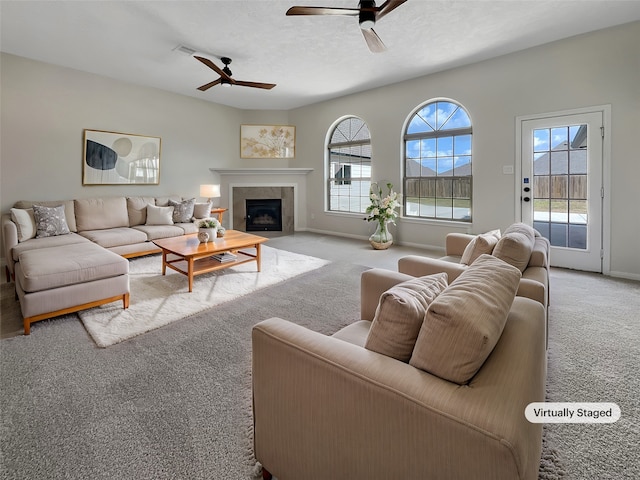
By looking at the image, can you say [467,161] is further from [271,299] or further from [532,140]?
[271,299]

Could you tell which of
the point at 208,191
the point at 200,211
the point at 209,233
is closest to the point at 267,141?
the point at 208,191

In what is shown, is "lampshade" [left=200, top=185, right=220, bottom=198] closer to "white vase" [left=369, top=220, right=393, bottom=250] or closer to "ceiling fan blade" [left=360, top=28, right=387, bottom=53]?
"white vase" [left=369, top=220, right=393, bottom=250]

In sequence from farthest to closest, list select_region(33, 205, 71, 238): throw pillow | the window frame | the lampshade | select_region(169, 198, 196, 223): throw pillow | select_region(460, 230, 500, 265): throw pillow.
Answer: the window frame
the lampshade
select_region(169, 198, 196, 223): throw pillow
select_region(33, 205, 71, 238): throw pillow
select_region(460, 230, 500, 265): throw pillow

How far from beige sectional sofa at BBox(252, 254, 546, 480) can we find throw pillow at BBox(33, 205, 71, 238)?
4426mm

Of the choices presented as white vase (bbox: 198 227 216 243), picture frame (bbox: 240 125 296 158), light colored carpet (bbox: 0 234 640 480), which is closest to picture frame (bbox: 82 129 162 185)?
picture frame (bbox: 240 125 296 158)

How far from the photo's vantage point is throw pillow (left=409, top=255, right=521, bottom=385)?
89 centimetres

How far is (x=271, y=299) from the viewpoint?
3.18 meters

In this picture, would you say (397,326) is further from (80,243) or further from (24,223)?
(24,223)

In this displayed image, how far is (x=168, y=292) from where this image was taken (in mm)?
3365

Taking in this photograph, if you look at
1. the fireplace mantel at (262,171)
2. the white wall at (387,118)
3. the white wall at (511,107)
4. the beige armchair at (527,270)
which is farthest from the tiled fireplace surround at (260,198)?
the beige armchair at (527,270)

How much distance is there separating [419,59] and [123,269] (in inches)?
178

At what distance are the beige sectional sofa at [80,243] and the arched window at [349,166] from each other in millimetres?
2722

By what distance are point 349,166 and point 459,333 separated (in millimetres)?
6219

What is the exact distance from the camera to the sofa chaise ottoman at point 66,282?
96.9 inches
